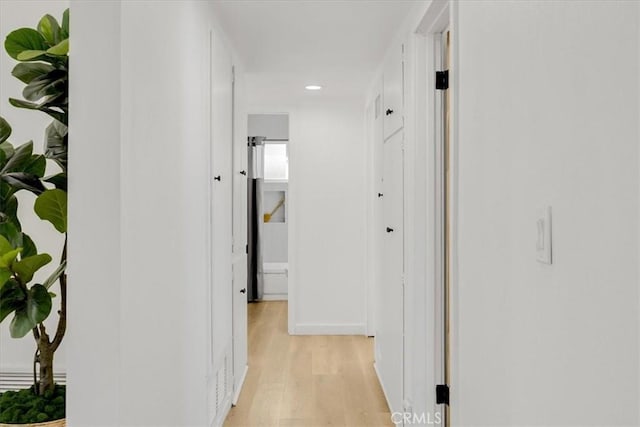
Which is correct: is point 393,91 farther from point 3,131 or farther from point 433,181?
point 3,131

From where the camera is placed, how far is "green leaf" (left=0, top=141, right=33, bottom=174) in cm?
164

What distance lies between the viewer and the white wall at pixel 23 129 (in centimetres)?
265

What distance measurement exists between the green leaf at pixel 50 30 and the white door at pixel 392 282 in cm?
180

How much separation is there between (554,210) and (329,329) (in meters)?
4.35

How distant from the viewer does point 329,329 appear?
5246 mm

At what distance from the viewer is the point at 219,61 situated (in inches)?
114

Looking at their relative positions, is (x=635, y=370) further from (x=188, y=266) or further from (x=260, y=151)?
(x=260, y=151)

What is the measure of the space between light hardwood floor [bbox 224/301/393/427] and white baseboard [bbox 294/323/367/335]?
0.35ft

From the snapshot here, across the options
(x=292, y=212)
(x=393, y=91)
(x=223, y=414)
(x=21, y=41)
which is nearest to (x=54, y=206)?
(x=21, y=41)

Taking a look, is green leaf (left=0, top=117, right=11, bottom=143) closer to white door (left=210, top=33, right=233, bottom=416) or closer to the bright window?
white door (left=210, top=33, right=233, bottom=416)

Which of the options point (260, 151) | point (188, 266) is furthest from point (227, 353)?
point (260, 151)

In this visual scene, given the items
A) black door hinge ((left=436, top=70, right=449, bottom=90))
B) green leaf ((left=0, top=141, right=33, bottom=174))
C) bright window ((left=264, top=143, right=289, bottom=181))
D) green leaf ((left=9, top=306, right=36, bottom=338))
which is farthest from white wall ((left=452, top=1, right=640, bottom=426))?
bright window ((left=264, top=143, right=289, bottom=181))

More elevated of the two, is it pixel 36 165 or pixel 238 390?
pixel 36 165

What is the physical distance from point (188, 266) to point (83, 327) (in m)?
0.76
